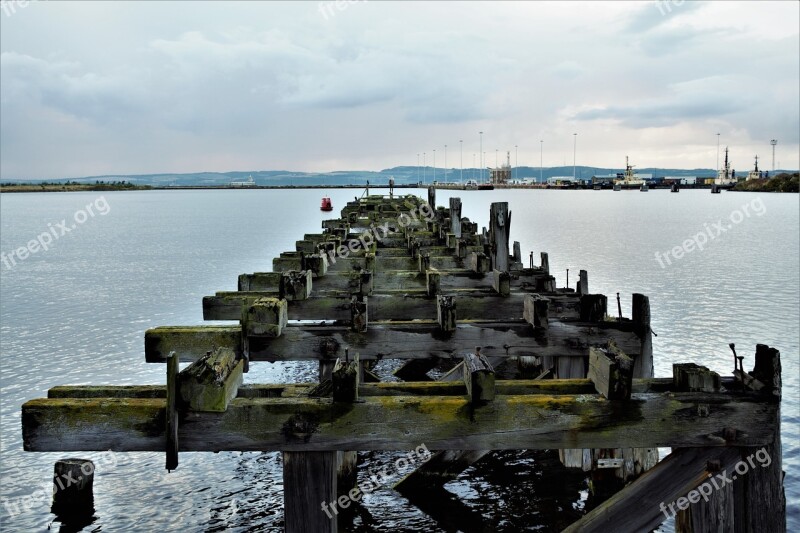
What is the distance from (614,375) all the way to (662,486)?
992mm

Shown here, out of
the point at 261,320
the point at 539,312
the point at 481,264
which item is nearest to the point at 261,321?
the point at 261,320

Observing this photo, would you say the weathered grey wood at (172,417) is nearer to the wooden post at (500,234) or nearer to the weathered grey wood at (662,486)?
the weathered grey wood at (662,486)

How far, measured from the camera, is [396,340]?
25.0 feet

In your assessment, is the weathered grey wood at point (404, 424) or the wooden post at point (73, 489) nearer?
the weathered grey wood at point (404, 424)

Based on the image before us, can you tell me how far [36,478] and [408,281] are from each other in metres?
6.68

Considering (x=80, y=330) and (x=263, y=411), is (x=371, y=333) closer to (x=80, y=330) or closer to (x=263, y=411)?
(x=263, y=411)

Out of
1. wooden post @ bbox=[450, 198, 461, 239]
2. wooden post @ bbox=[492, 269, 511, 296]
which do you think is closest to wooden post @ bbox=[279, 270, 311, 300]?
wooden post @ bbox=[492, 269, 511, 296]

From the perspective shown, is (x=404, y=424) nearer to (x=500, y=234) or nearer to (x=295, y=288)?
(x=295, y=288)

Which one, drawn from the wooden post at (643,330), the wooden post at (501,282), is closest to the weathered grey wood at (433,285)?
the wooden post at (501,282)

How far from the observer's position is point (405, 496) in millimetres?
9742

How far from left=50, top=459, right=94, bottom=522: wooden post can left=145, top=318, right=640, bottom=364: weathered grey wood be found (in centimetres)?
352

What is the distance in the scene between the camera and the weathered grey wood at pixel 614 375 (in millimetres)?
4734

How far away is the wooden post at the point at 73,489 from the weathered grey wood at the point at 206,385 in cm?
606

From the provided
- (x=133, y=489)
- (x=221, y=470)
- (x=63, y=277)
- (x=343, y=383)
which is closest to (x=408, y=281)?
(x=221, y=470)
